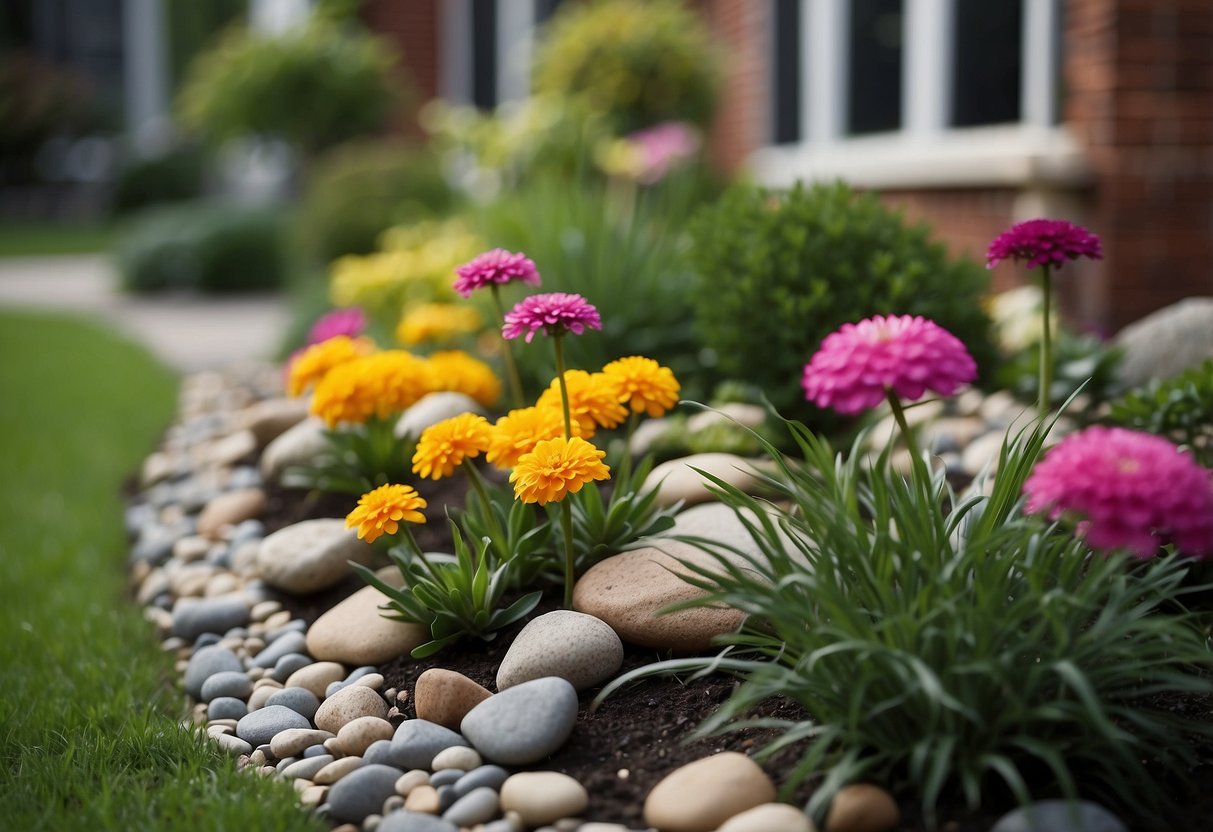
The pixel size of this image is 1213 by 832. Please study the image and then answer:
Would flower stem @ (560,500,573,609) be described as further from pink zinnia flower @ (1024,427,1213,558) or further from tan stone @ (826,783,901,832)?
pink zinnia flower @ (1024,427,1213,558)

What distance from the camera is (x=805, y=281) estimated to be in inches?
140

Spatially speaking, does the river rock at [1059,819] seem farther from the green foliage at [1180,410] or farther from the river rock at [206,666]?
the river rock at [206,666]

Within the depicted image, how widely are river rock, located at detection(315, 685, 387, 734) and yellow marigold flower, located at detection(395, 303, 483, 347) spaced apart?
5.50 feet

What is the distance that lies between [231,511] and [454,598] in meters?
1.55

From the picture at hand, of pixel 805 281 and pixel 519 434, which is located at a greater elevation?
pixel 805 281

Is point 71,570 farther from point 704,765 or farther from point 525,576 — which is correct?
point 704,765

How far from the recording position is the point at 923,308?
3.48 meters

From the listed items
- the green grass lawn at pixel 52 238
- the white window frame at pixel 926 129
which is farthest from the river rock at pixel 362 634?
the green grass lawn at pixel 52 238

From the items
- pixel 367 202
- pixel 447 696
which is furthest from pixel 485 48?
pixel 447 696

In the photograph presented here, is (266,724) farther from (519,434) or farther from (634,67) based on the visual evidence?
(634,67)

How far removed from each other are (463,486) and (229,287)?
876 cm

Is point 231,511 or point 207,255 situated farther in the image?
point 207,255

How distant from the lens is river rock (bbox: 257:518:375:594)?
3.17 m

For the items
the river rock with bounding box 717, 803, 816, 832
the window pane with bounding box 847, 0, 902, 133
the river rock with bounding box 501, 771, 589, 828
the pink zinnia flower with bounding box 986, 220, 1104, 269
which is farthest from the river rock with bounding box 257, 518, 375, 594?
the window pane with bounding box 847, 0, 902, 133
